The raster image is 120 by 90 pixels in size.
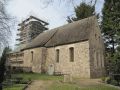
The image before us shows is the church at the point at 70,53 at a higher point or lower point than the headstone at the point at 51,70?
higher

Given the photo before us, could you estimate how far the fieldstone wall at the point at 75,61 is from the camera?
1190 inches

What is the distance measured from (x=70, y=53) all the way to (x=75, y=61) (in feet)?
6.14

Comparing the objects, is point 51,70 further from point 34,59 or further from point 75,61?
point 75,61

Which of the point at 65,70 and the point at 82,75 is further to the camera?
the point at 65,70

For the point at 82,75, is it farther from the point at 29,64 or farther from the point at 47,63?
the point at 29,64

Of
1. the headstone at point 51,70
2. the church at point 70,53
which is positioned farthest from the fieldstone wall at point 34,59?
the headstone at point 51,70

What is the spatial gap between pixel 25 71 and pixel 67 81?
1691cm

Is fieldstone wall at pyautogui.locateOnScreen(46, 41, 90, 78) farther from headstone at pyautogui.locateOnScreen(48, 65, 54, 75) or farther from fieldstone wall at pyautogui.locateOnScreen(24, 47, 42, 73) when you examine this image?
fieldstone wall at pyautogui.locateOnScreen(24, 47, 42, 73)

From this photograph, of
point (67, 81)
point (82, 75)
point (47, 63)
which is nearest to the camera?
point (67, 81)

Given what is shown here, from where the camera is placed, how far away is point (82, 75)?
1187 inches

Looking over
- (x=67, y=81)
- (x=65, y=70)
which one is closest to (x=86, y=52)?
(x=65, y=70)

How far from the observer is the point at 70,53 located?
3303 cm

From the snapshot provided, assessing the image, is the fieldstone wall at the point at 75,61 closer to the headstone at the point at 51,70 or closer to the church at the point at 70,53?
the church at the point at 70,53

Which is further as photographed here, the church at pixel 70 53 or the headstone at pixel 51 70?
the headstone at pixel 51 70
